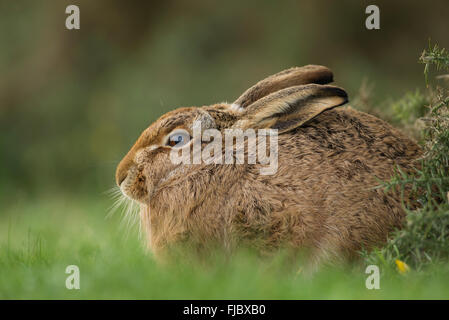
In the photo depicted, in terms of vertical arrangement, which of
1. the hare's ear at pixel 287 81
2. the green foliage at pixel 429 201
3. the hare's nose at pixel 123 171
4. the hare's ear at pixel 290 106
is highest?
the hare's ear at pixel 287 81

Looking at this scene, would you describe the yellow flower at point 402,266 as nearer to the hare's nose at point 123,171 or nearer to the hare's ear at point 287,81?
the hare's ear at point 287,81

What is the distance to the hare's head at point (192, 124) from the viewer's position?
4.54 meters

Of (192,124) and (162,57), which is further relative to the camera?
(162,57)

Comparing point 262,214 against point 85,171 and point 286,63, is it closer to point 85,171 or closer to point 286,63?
point 85,171

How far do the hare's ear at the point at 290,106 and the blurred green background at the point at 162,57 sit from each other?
5.65 metres

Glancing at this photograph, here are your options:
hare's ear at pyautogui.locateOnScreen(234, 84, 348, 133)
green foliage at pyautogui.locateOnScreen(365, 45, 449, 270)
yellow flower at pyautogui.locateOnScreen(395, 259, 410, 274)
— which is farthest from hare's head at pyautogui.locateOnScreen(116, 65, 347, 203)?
yellow flower at pyautogui.locateOnScreen(395, 259, 410, 274)

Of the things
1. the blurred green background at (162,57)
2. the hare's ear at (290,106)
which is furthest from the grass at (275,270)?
the blurred green background at (162,57)

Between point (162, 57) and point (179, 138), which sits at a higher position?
point (162, 57)

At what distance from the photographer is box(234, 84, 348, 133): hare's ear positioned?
4.50 meters

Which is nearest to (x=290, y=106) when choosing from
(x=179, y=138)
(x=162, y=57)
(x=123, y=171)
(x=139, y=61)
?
(x=179, y=138)

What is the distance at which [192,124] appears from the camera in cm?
467

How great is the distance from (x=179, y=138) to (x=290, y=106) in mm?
839

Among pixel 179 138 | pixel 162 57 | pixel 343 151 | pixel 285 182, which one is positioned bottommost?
pixel 285 182

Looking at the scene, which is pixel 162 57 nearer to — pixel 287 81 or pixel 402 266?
pixel 287 81
